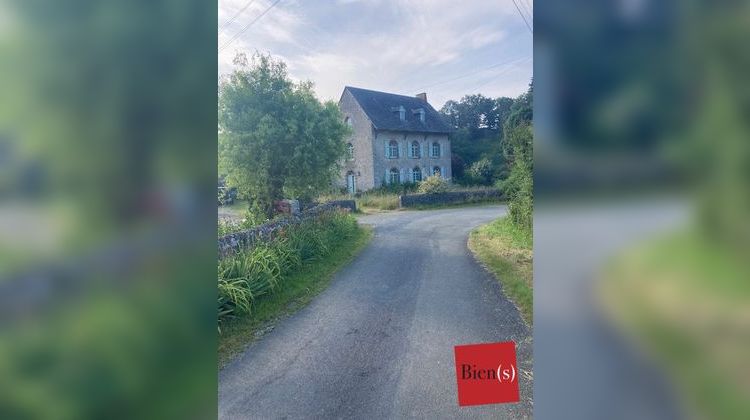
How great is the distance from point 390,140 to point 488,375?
2884 mm

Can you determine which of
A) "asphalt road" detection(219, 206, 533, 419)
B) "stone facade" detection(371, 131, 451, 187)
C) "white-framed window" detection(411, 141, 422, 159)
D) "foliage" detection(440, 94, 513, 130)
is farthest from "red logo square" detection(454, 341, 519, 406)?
"white-framed window" detection(411, 141, 422, 159)

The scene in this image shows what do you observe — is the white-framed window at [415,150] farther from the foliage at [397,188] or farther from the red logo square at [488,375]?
the red logo square at [488,375]

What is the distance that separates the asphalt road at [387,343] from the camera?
2.01 m

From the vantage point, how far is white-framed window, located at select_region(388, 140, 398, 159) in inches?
159

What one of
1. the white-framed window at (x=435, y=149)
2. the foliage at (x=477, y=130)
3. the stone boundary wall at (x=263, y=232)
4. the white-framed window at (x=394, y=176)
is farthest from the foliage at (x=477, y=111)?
the stone boundary wall at (x=263, y=232)

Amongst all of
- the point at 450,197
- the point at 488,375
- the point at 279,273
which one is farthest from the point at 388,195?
the point at 488,375
